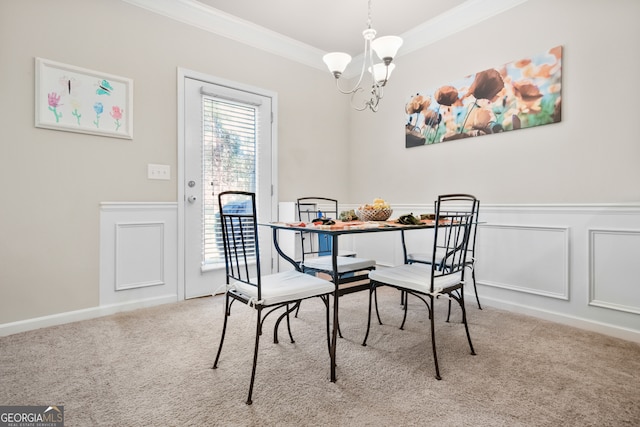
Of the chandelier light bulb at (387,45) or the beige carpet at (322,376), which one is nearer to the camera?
the beige carpet at (322,376)

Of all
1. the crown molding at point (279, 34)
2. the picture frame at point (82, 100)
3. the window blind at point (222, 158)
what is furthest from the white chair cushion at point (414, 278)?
the crown molding at point (279, 34)

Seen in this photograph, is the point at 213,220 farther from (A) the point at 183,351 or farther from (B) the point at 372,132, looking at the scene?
(B) the point at 372,132

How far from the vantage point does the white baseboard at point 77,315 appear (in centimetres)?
228

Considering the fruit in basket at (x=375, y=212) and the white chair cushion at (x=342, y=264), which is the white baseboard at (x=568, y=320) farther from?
the fruit in basket at (x=375, y=212)

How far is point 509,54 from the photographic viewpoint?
2807 mm

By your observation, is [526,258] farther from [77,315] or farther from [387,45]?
[77,315]

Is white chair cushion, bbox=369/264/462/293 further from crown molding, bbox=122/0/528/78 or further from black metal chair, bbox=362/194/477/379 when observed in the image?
crown molding, bbox=122/0/528/78

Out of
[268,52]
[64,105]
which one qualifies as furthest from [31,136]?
[268,52]

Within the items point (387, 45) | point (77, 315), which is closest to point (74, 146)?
point (77, 315)

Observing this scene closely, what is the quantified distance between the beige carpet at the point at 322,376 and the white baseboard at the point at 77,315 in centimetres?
10

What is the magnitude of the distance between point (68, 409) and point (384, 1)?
360cm

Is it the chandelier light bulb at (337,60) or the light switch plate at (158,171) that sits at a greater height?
the chandelier light bulb at (337,60)

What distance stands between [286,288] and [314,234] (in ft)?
5.88

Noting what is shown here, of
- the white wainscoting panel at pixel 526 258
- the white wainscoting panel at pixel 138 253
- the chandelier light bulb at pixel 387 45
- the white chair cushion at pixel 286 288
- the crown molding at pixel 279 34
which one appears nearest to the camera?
the white chair cushion at pixel 286 288
